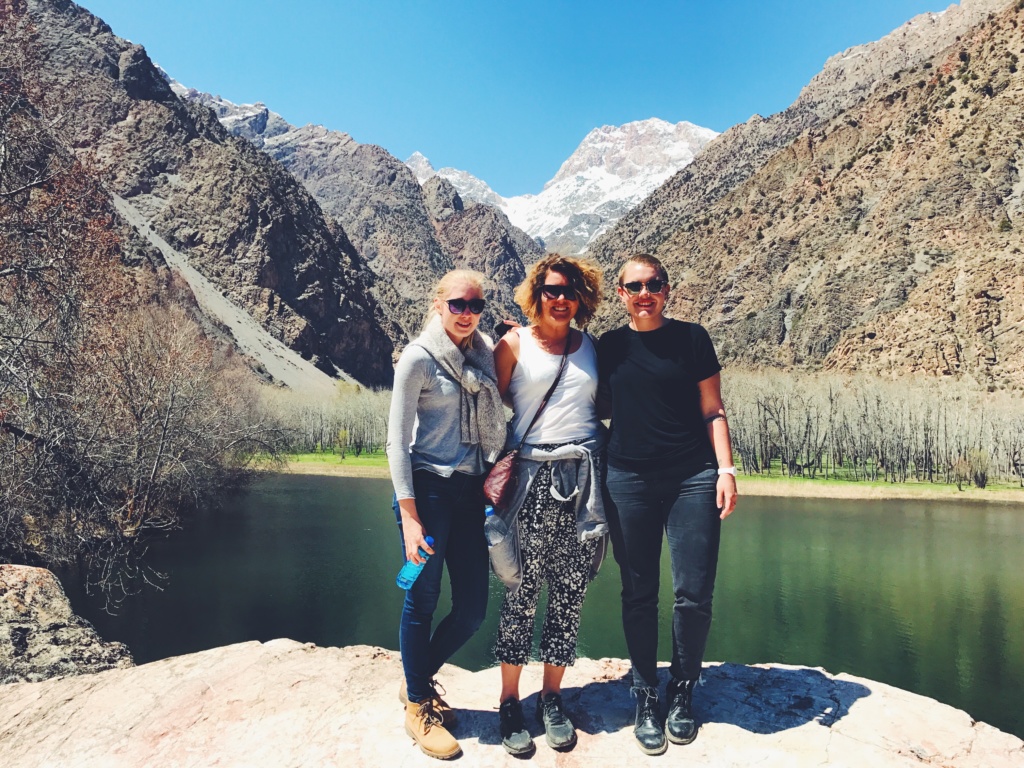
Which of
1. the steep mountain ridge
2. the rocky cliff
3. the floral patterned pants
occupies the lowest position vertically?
the rocky cliff

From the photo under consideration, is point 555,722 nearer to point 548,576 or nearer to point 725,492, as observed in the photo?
point 548,576

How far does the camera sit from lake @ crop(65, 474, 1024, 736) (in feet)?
41.0

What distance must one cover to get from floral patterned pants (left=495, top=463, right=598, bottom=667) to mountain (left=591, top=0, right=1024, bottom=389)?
5345 centimetres

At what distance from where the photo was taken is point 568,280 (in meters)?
3.70

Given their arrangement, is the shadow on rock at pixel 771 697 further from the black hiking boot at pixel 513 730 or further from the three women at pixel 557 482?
the black hiking boot at pixel 513 730

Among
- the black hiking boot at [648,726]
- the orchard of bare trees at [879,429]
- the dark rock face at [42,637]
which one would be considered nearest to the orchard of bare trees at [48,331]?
the dark rock face at [42,637]

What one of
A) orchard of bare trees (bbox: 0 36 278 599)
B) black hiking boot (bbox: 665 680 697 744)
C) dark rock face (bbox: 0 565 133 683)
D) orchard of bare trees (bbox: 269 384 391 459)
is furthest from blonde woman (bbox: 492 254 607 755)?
orchard of bare trees (bbox: 269 384 391 459)

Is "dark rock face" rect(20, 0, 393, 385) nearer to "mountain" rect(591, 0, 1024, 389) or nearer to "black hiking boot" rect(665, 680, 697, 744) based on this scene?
"mountain" rect(591, 0, 1024, 389)

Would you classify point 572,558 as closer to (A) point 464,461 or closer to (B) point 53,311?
(A) point 464,461

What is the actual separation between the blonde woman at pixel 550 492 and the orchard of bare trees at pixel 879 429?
45.6 metres

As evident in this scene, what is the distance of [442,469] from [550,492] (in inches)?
23.5

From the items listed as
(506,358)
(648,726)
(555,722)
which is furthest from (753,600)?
(506,358)

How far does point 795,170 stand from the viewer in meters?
87.6

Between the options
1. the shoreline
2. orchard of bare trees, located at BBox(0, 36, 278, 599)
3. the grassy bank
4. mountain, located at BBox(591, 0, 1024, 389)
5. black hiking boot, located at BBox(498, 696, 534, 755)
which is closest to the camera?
black hiking boot, located at BBox(498, 696, 534, 755)
